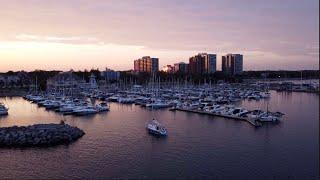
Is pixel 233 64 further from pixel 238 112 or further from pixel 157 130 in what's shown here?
pixel 157 130

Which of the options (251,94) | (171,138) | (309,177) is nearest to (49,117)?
(171,138)

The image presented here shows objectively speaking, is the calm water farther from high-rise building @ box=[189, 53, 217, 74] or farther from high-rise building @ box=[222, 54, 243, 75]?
high-rise building @ box=[222, 54, 243, 75]

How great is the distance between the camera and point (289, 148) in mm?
9758

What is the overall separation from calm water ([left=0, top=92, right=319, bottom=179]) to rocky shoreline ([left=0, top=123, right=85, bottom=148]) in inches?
12.6

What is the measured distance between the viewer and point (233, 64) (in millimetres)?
56750

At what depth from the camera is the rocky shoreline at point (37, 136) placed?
31.7 feet

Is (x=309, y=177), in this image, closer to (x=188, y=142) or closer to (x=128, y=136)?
(x=188, y=142)

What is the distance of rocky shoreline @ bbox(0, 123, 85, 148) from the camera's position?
9.66m

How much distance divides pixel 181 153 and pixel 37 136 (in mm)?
3417

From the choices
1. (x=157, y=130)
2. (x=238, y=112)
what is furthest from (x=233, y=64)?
(x=157, y=130)

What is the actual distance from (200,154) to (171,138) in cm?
181

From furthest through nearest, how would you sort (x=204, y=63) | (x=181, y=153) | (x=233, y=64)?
(x=233, y=64) → (x=204, y=63) → (x=181, y=153)

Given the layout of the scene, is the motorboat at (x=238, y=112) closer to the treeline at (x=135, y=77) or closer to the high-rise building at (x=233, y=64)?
the treeline at (x=135, y=77)

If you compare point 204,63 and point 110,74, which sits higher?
point 204,63
